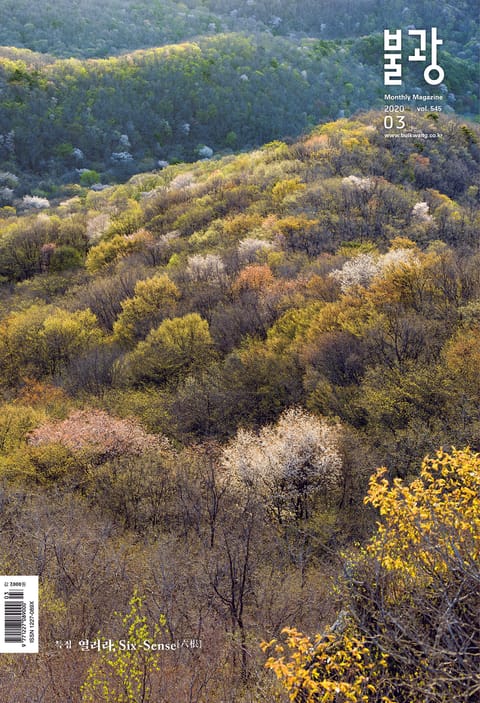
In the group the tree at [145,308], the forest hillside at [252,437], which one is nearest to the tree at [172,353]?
the forest hillside at [252,437]

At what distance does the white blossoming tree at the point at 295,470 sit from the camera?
80.3ft

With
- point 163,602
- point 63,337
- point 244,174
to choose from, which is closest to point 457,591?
point 163,602

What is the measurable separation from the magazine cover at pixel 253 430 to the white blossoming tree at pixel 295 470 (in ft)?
0.42

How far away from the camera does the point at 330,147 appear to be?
7594 centimetres

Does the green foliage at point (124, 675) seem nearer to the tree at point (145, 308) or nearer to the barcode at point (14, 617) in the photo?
the barcode at point (14, 617)

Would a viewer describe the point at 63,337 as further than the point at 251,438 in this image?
Yes

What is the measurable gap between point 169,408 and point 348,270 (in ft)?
54.3

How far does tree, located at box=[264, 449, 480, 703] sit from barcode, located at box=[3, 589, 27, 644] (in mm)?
5693

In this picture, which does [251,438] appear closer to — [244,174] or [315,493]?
[315,493]

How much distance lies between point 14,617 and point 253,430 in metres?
20.9

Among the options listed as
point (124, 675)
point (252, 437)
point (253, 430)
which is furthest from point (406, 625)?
point (253, 430)

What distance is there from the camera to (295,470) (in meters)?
24.8

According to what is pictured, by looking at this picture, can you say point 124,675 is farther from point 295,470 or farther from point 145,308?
point 145,308

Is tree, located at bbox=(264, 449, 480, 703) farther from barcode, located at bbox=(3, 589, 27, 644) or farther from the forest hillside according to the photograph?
barcode, located at bbox=(3, 589, 27, 644)
